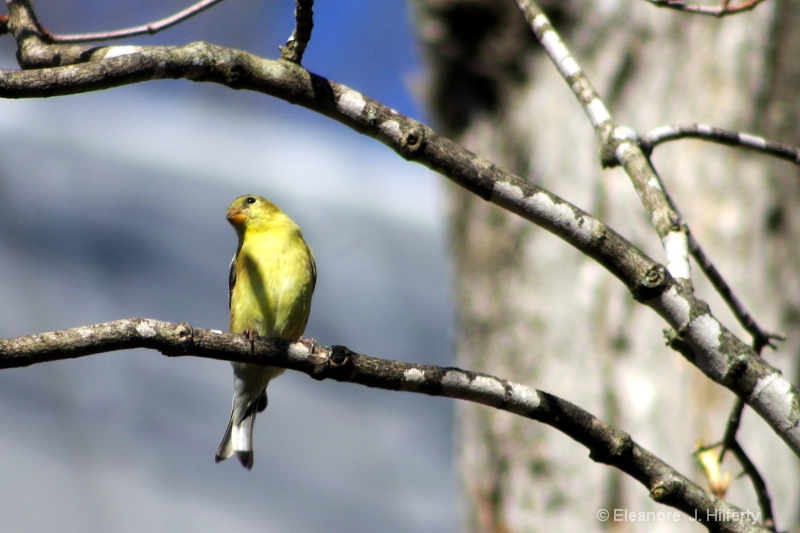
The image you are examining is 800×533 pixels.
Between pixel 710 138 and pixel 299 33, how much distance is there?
1436mm

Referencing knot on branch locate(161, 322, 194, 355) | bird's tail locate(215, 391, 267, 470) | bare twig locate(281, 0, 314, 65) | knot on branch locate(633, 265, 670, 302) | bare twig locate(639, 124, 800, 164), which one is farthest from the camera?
bird's tail locate(215, 391, 267, 470)

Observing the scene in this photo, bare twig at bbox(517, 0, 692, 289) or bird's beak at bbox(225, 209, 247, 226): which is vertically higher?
bird's beak at bbox(225, 209, 247, 226)

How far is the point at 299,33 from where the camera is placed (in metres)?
2.51

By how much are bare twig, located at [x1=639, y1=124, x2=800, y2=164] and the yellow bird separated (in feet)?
7.10

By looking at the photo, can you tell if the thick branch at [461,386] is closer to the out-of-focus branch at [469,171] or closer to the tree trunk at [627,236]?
the out-of-focus branch at [469,171]

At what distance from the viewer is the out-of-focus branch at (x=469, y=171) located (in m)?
2.29

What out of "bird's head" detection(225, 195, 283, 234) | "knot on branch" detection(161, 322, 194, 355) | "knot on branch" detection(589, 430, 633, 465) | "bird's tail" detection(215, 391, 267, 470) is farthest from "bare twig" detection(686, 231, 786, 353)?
"bird's head" detection(225, 195, 283, 234)

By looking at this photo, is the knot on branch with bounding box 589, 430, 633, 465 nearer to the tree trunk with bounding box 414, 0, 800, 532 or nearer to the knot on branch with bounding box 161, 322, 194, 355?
the knot on branch with bounding box 161, 322, 194, 355

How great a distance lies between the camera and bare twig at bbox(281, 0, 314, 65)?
2.51m

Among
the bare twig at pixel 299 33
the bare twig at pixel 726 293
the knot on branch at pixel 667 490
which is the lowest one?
the knot on branch at pixel 667 490

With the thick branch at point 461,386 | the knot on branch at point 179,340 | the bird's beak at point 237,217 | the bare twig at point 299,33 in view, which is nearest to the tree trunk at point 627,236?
the bird's beak at point 237,217

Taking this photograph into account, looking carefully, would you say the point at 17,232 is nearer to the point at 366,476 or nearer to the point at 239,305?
the point at 366,476

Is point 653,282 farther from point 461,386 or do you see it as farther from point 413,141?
point 413,141

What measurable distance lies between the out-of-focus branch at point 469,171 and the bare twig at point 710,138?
0.58 meters
